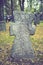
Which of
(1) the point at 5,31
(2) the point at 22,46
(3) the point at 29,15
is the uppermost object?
(3) the point at 29,15

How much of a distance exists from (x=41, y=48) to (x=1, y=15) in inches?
216

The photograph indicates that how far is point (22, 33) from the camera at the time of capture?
7.14 meters

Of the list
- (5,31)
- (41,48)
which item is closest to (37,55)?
(41,48)

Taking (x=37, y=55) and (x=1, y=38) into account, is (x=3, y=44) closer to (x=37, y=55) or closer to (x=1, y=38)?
(x=1, y=38)

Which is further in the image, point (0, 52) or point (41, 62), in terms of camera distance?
point (0, 52)

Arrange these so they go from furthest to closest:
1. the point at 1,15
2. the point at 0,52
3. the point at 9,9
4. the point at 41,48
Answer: the point at 9,9 < the point at 1,15 < the point at 41,48 < the point at 0,52

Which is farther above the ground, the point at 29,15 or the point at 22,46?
the point at 29,15

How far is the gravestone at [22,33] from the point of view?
23.0 feet

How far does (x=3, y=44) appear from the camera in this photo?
9.79m

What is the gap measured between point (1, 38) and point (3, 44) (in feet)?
4.68

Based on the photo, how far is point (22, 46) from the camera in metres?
Answer: 7.17

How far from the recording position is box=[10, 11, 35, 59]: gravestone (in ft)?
23.0

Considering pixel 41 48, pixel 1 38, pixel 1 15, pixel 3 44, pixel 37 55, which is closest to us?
pixel 37 55

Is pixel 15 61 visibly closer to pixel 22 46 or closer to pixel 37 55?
pixel 22 46
